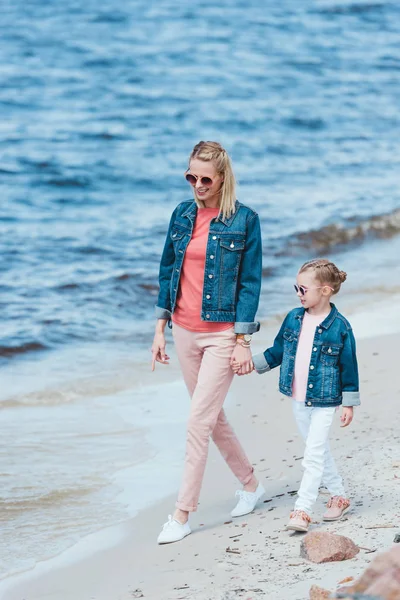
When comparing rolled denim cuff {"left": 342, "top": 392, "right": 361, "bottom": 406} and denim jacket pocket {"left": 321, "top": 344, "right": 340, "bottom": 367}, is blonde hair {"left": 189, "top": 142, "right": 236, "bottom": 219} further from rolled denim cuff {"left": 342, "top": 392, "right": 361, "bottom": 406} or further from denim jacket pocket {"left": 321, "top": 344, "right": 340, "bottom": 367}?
rolled denim cuff {"left": 342, "top": 392, "right": 361, "bottom": 406}

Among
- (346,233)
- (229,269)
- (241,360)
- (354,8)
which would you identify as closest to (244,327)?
(241,360)

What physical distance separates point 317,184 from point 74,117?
5.62 metres

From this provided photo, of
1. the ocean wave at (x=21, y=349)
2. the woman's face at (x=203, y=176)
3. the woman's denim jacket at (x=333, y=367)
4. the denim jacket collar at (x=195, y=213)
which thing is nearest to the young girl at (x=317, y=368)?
the woman's denim jacket at (x=333, y=367)

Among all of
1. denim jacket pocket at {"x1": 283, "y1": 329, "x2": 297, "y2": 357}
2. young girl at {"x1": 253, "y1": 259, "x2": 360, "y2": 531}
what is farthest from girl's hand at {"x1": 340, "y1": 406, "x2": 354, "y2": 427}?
denim jacket pocket at {"x1": 283, "y1": 329, "x2": 297, "y2": 357}

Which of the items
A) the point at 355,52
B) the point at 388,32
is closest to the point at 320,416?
the point at 355,52

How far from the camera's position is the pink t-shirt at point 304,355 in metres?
4.41

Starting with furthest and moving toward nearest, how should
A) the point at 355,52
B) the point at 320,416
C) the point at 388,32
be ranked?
the point at 388,32, the point at 355,52, the point at 320,416

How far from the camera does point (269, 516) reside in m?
4.76

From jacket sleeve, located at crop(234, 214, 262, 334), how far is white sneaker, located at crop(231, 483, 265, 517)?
2.73 ft

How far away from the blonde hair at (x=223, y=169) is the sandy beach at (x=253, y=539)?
55.0 inches

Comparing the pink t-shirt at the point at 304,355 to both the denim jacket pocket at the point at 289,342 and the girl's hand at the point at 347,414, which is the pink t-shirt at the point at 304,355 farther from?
the girl's hand at the point at 347,414

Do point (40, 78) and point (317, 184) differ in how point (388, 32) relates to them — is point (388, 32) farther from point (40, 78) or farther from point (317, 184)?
point (317, 184)

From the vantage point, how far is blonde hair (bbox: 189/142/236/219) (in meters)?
4.48

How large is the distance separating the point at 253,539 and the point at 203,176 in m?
1.56
